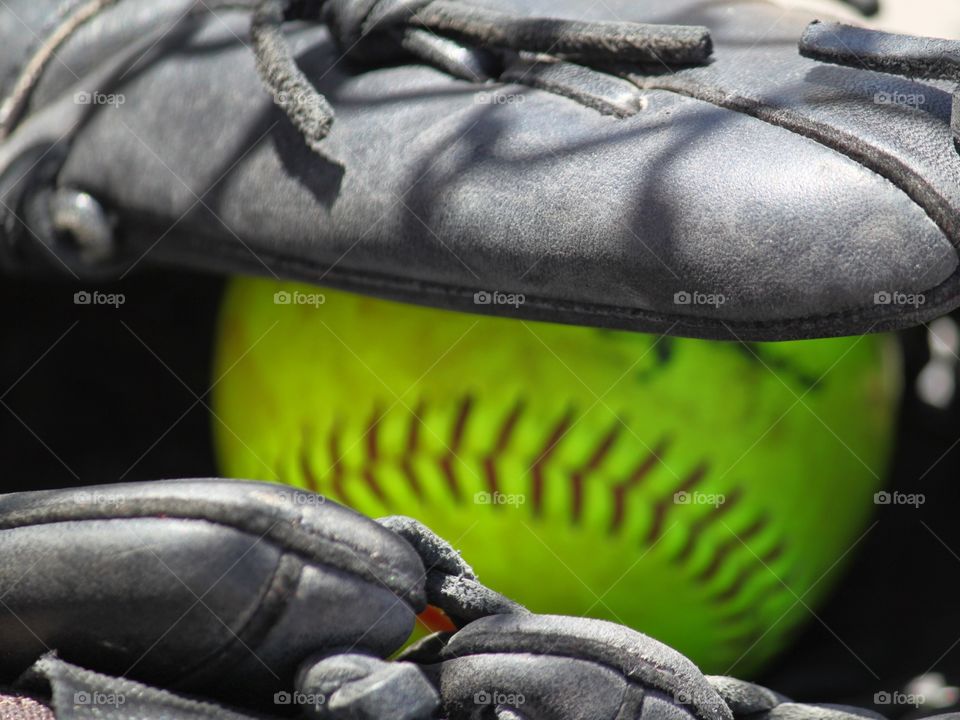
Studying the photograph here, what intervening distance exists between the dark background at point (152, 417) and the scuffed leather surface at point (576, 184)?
0.30 metres

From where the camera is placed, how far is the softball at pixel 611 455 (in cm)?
123

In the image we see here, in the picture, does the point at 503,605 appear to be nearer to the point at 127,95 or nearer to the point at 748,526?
the point at 748,526

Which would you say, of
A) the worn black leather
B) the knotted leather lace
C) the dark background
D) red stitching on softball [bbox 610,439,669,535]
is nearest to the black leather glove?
the worn black leather

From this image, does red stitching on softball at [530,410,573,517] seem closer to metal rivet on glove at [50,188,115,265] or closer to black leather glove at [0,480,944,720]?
black leather glove at [0,480,944,720]

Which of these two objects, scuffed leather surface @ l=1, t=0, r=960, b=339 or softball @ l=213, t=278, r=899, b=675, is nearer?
scuffed leather surface @ l=1, t=0, r=960, b=339

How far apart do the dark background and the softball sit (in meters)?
0.18

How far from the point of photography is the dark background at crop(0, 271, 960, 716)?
1.49 metres

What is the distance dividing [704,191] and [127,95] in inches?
32.7

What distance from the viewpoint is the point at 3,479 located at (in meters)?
1.68

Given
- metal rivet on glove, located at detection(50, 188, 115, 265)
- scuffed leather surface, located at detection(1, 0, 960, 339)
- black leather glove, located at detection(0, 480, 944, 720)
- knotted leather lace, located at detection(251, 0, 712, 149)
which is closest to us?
black leather glove, located at detection(0, 480, 944, 720)

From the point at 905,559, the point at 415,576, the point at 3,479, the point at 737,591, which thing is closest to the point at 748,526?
the point at 737,591

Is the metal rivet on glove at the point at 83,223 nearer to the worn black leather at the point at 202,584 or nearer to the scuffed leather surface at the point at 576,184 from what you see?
the scuffed leather surface at the point at 576,184

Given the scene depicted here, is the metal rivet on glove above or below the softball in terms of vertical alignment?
above

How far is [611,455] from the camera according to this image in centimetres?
123
